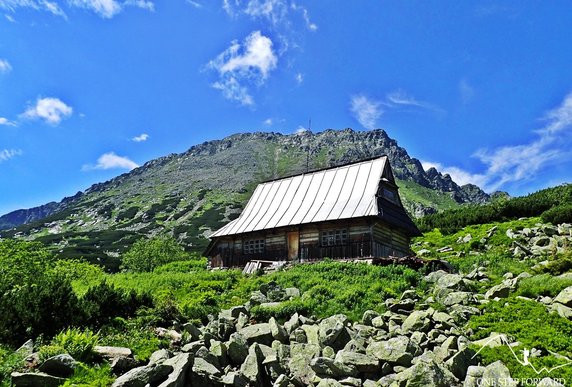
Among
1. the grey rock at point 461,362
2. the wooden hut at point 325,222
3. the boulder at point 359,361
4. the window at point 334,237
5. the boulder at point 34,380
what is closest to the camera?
the boulder at point 34,380

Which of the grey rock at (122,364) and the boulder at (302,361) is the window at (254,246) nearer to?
the boulder at (302,361)

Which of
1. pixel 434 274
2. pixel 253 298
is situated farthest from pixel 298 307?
pixel 434 274

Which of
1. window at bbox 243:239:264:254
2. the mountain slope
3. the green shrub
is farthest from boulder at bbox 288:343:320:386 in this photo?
the mountain slope

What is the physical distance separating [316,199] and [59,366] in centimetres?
2428

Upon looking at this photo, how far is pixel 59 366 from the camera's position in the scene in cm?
1108

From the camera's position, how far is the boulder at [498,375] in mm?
10100

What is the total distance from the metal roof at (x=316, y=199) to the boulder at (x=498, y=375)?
17.2 metres

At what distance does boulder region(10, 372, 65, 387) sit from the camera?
10406 millimetres

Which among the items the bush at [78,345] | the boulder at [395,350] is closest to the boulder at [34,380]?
the bush at [78,345]

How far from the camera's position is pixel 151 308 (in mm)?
17359

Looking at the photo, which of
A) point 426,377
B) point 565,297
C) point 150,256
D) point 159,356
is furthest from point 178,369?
point 150,256

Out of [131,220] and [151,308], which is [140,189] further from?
[151,308]

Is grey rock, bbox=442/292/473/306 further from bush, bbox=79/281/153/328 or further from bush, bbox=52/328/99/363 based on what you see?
bush, bbox=52/328/99/363

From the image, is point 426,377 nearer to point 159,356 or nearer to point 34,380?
point 159,356
